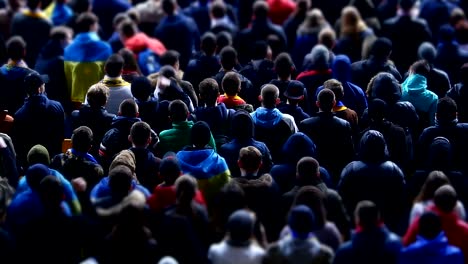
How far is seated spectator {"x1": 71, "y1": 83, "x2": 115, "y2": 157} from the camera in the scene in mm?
14469

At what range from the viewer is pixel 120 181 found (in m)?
12.3

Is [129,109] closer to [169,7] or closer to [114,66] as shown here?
[114,66]

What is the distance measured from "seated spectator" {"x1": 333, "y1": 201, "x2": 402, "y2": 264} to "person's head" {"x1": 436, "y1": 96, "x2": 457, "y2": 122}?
2766 mm

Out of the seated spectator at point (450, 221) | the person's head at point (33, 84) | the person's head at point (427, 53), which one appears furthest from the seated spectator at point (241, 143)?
the person's head at point (427, 53)

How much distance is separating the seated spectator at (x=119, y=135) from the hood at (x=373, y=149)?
2.64m

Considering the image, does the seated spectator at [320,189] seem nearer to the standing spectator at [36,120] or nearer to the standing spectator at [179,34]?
the standing spectator at [36,120]

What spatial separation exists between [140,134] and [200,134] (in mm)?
670

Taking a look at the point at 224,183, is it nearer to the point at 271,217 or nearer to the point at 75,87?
the point at 271,217

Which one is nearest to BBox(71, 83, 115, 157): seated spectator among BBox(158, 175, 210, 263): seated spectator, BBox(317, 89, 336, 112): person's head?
BBox(317, 89, 336, 112): person's head

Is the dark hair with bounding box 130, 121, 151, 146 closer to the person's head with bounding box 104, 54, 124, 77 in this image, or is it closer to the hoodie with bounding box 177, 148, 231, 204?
the hoodie with bounding box 177, 148, 231, 204

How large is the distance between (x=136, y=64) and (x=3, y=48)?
230cm

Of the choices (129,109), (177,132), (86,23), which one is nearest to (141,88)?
(129,109)

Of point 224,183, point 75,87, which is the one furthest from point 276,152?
point 75,87

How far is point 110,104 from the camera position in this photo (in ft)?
50.2
